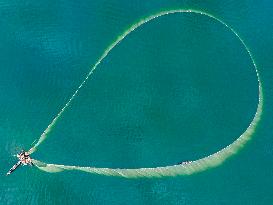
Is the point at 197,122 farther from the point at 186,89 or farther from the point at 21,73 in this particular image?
the point at 21,73

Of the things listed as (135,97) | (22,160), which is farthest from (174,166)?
(22,160)

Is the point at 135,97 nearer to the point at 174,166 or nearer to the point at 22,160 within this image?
the point at 174,166

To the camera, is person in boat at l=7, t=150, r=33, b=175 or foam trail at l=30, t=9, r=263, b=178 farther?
foam trail at l=30, t=9, r=263, b=178

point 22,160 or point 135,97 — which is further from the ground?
point 135,97

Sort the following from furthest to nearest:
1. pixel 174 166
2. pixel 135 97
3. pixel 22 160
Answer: pixel 135 97 → pixel 174 166 → pixel 22 160

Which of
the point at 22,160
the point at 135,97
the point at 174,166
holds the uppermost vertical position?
the point at 135,97

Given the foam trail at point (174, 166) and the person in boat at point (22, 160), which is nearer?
the person in boat at point (22, 160)

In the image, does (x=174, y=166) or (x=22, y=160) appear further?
(x=174, y=166)

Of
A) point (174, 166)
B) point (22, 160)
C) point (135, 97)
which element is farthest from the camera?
point (135, 97)
